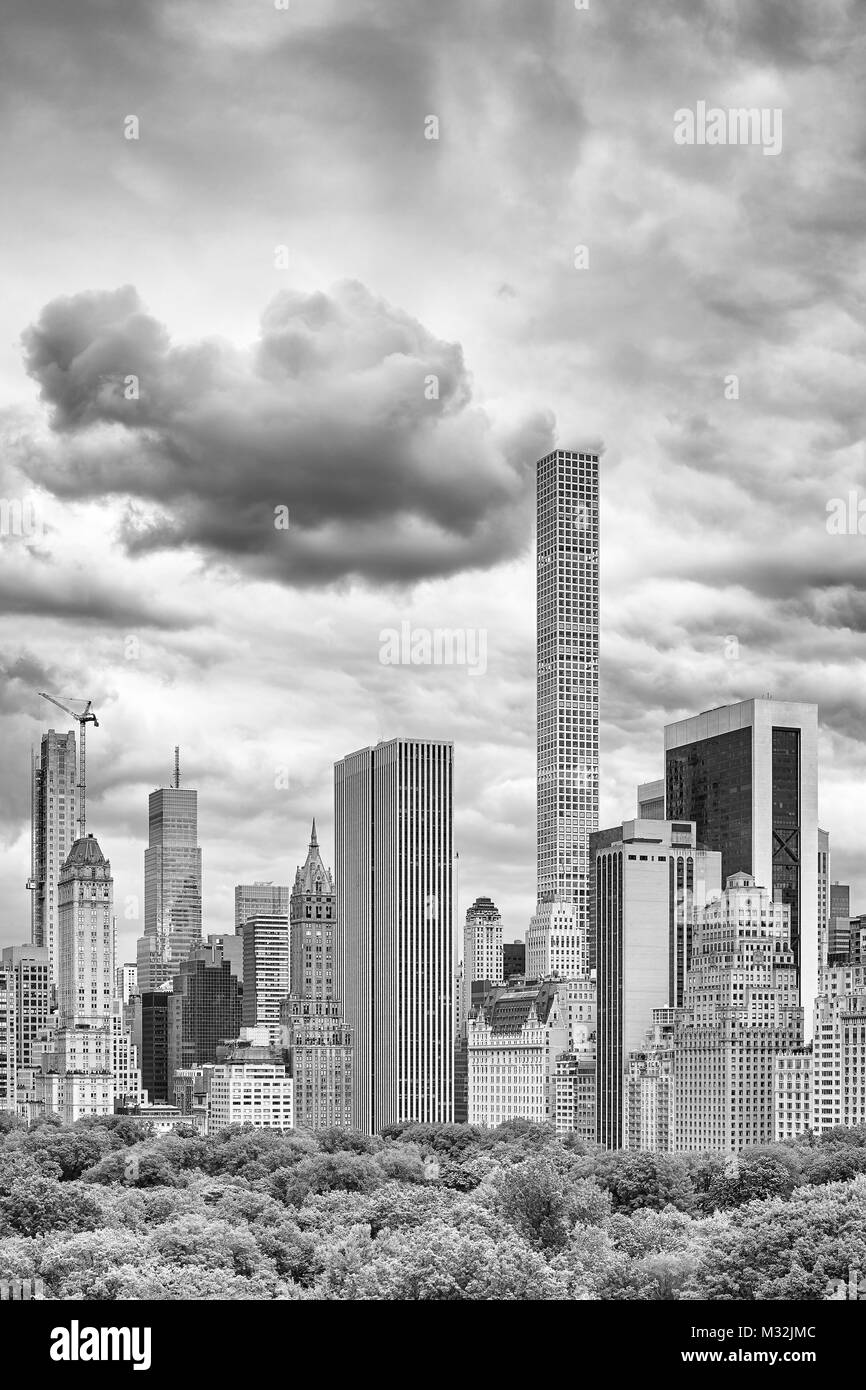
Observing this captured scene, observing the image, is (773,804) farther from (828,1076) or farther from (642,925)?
(828,1076)

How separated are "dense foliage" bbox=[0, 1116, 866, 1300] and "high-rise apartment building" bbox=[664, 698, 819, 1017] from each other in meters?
65.8

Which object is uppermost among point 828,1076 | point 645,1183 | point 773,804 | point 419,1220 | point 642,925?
point 773,804

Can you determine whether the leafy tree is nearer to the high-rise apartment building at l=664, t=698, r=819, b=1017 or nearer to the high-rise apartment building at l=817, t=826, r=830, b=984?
the high-rise apartment building at l=664, t=698, r=819, b=1017

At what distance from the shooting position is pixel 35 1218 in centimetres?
7738

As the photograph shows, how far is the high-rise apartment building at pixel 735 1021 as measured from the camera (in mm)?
140000

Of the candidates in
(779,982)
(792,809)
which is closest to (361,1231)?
(779,982)

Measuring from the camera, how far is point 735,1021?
147m

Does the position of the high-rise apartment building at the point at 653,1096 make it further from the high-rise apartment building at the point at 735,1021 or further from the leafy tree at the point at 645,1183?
the leafy tree at the point at 645,1183

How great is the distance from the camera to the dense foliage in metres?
53.5

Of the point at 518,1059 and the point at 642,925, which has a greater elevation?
the point at 642,925

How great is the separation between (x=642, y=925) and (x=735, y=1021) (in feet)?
79.2

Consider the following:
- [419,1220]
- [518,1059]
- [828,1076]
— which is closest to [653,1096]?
[828,1076]

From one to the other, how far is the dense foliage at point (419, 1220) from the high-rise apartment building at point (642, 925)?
4768cm
